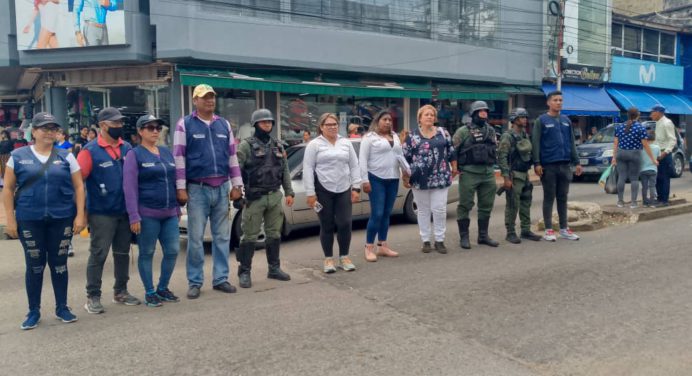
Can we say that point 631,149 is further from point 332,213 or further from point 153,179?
point 153,179

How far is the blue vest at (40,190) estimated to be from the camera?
4695 millimetres

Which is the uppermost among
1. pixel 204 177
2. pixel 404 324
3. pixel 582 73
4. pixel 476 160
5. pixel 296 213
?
pixel 582 73

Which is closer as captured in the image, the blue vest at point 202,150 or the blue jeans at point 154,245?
the blue jeans at point 154,245

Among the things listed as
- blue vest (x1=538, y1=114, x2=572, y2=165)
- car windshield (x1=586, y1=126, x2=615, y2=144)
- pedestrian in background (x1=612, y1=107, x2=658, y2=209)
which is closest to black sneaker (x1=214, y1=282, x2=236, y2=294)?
blue vest (x1=538, y1=114, x2=572, y2=165)

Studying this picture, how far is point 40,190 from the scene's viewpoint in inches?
185

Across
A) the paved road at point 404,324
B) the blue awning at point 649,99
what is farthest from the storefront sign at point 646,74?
the paved road at point 404,324

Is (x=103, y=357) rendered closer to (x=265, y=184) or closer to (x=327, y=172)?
(x=265, y=184)

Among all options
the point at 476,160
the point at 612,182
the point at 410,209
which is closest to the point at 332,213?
the point at 476,160

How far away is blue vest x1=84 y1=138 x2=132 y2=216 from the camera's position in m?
5.12

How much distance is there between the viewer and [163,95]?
15422 millimetres

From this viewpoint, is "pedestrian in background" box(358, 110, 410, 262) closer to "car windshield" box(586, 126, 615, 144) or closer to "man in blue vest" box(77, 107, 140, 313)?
"man in blue vest" box(77, 107, 140, 313)

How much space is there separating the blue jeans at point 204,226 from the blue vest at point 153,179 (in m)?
0.34

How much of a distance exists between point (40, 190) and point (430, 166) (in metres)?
4.24

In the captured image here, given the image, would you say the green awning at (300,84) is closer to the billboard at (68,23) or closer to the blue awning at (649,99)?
the billboard at (68,23)
